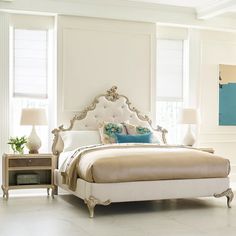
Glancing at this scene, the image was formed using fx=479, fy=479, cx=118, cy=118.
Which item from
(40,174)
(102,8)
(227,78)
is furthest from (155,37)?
(40,174)

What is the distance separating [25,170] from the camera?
21.9 ft

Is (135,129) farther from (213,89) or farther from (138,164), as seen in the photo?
(213,89)

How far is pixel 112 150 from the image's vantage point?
5.61 m

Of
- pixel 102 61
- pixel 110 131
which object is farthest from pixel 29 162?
pixel 102 61

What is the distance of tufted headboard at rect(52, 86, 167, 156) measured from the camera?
720cm

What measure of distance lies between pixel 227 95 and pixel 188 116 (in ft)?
4.15

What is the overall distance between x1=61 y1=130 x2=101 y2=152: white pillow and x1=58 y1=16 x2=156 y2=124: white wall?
1.12 ft

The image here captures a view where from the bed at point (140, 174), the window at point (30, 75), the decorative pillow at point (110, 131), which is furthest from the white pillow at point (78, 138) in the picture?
the window at point (30, 75)

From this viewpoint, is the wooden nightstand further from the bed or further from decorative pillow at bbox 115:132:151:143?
decorative pillow at bbox 115:132:151:143

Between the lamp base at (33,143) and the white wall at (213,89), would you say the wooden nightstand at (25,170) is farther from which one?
the white wall at (213,89)

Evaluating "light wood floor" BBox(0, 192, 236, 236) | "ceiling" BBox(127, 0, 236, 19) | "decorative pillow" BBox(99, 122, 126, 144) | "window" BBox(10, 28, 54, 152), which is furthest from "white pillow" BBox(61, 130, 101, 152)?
"ceiling" BBox(127, 0, 236, 19)

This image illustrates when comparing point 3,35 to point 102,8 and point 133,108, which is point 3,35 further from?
point 133,108

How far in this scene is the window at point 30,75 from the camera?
7.16 m

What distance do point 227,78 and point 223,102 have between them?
44 cm
